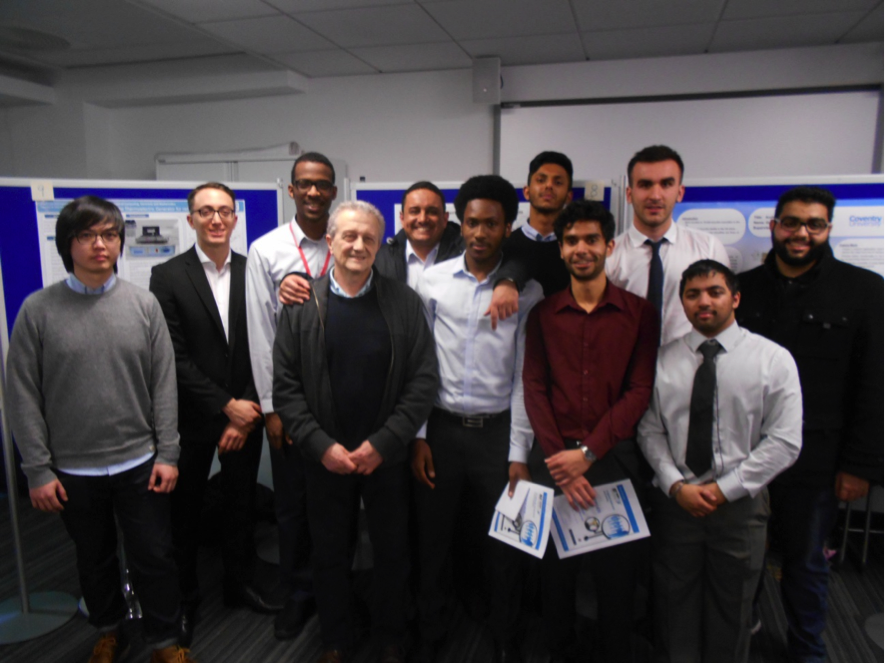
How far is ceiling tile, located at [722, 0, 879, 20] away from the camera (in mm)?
3184

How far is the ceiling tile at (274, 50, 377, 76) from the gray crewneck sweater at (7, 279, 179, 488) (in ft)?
10.2

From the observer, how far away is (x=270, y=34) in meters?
3.85

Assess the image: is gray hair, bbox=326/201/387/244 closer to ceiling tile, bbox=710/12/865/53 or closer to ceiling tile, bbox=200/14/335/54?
ceiling tile, bbox=200/14/335/54

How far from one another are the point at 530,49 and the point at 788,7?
1.61 m

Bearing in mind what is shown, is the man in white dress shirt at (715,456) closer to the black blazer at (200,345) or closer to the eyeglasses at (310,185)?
the eyeglasses at (310,185)

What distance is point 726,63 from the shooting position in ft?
13.4

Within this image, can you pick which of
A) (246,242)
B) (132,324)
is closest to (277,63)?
(246,242)

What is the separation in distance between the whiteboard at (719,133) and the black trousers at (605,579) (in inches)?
126

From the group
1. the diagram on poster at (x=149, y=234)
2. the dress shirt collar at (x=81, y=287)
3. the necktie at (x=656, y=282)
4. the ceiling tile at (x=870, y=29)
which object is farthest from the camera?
the ceiling tile at (x=870, y=29)

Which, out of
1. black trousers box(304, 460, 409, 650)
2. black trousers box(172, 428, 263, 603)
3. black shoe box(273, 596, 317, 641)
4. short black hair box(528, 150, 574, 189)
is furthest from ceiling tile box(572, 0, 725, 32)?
black shoe box(273, 596, 317, 641)

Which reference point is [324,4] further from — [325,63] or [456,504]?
[456,504]

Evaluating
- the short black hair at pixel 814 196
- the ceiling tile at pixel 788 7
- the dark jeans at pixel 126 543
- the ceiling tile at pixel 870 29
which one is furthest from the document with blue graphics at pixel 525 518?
the ceiling tile at pixel 870 29

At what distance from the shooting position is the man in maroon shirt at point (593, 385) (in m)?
1.75

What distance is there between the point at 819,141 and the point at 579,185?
263 centimetres
